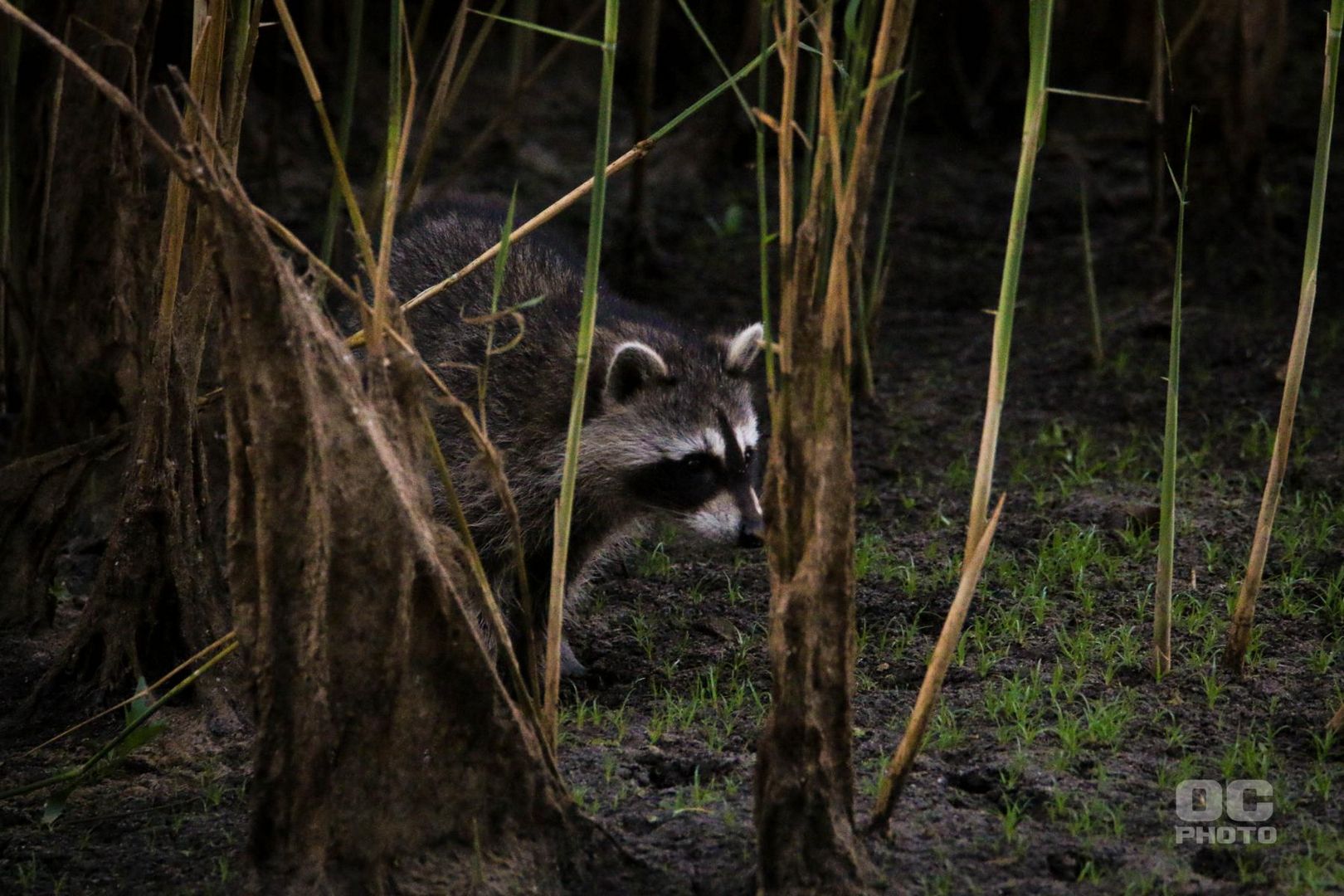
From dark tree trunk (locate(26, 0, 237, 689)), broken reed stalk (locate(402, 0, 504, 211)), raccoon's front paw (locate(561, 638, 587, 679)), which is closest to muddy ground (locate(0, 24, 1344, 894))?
raccoon's front paw (locate(561, 638, 587, 679))

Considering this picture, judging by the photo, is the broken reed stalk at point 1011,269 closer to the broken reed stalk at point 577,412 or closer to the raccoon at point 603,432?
the broken reed stalk at point 577,412

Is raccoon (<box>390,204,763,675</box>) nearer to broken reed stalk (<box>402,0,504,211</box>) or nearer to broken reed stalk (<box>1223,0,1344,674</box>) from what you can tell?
broken reed stalk (<box>402,0,504,211</box>)

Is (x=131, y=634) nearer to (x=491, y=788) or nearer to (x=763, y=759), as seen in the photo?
(x=491, y=788)

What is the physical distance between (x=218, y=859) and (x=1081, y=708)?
211 centimetres

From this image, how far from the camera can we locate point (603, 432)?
505 centimetres

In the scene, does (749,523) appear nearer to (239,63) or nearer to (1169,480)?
(1169,480)

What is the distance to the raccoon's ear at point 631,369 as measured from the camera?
4.89 m

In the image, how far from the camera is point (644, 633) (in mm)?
4922

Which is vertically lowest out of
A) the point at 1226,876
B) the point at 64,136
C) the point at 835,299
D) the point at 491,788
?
the point at 1226,876

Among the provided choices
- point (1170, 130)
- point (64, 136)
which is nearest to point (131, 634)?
point (64, 136)

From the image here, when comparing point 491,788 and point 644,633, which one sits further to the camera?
point 644,633

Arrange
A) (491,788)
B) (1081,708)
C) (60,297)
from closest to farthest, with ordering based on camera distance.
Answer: (491,788) → (1081,708) → (60,297)

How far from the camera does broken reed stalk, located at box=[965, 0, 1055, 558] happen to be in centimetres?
282

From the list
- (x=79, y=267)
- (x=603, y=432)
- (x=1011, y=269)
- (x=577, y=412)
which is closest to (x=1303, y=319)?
(x=1011, y=269)
